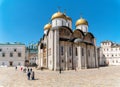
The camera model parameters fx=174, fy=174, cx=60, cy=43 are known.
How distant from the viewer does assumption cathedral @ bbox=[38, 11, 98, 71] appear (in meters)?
36.0

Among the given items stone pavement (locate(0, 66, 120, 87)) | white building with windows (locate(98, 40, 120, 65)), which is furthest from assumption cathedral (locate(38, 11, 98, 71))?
white building with windows (locate(98, 40, 120, 65))

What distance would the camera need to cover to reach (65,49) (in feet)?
123

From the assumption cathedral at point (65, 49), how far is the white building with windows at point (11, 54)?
13.7 m

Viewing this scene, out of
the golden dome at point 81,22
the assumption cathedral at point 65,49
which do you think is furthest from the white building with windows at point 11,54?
the golden dome at point 81,22

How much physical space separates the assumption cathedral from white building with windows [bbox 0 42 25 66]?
45.0 feet

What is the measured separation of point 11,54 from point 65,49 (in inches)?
931

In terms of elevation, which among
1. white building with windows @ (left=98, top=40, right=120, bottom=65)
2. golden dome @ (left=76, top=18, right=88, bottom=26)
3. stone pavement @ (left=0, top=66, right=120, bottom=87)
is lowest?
stone pavement @ (left=0, top=66, right=120, bottom=87)

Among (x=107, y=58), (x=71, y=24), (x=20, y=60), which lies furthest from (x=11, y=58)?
(x=107, y=58)

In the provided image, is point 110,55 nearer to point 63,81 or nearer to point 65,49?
point 65,49

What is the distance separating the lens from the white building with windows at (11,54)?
54188 mm

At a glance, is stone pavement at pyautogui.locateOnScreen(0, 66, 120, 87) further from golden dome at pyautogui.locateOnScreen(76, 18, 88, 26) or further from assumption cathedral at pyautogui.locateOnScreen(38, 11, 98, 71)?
golden dome at pyautogui.locateOnScreen(76, 18, 88, 26)

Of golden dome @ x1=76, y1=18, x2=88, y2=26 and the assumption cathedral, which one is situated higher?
golden dome @ x1=76, y1=18, x2=88, y2=26

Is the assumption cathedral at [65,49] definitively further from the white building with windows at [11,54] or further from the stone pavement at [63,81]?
the white building with windows at [11,54]

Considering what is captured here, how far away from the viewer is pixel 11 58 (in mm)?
54438
